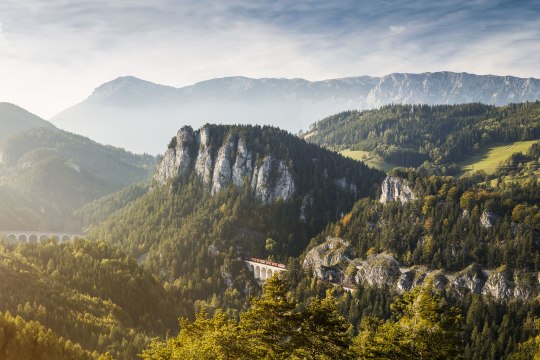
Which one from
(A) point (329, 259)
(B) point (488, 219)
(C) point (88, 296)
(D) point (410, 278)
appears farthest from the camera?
(A) point (329, 259)

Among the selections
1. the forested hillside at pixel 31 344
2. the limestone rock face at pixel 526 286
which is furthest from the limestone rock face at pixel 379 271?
the forested hillside at pixel 31 344

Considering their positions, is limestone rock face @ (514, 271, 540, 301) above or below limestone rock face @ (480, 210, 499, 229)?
below

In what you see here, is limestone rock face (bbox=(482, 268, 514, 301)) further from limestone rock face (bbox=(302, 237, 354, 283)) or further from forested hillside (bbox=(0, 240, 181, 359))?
forested hillside (bbox=(0, 240, 181, 359))

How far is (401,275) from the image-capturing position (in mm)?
166250

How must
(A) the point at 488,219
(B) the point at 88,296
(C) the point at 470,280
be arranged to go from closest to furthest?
(B) the point at 88,296 < (C) the point at 470,280 < (A) the point at 488,219

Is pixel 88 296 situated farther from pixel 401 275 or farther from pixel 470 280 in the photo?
pixel 470 280

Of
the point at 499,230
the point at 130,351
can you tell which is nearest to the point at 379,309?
the point at 499,230

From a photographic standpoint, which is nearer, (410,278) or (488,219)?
(410,278)

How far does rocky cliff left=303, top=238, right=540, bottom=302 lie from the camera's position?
146875 mm

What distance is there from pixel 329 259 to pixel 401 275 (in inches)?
1224

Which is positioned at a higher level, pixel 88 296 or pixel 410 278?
pixel 410 278

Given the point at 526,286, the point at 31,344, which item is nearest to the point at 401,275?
the point at 526,286

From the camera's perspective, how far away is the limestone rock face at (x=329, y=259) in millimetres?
183250

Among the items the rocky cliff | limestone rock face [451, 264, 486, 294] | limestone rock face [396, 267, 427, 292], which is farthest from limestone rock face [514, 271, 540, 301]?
limestone rock face [396, 267, 427, 292]
